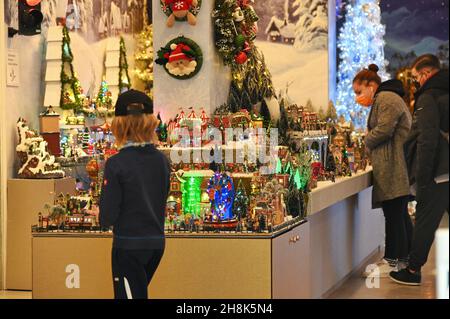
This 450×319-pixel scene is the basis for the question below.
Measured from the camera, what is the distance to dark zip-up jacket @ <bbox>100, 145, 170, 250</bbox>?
5039 millimetres

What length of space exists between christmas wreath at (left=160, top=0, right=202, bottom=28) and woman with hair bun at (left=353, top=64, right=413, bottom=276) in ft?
6.31

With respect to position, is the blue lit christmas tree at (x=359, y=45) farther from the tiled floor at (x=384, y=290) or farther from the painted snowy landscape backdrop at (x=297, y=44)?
the tiled floor at (x=384, y=290)

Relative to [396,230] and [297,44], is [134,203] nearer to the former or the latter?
[396,230]

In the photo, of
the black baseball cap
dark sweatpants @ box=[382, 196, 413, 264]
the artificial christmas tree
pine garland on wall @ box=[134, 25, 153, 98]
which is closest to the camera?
the black baseball cap

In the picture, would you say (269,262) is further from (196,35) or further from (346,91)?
(346,91)

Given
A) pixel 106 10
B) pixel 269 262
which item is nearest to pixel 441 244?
pixel 269 262

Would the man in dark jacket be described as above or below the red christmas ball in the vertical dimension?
below

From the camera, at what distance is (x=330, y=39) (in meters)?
15.0

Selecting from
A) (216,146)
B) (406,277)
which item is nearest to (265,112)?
(406,277)

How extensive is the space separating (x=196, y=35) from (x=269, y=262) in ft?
12.7

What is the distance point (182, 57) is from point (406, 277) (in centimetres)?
300

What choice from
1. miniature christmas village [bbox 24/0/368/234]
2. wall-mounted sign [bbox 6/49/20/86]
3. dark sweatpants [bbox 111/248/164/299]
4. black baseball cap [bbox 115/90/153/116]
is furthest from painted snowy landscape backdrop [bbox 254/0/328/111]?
dark sweatpants [bbox 111/248/164/299]

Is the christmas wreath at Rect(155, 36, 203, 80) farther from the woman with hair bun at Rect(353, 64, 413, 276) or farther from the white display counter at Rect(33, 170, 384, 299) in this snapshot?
the white display counter at Rect(33, 170, 384, 299)

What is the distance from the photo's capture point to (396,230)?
29.6ft
